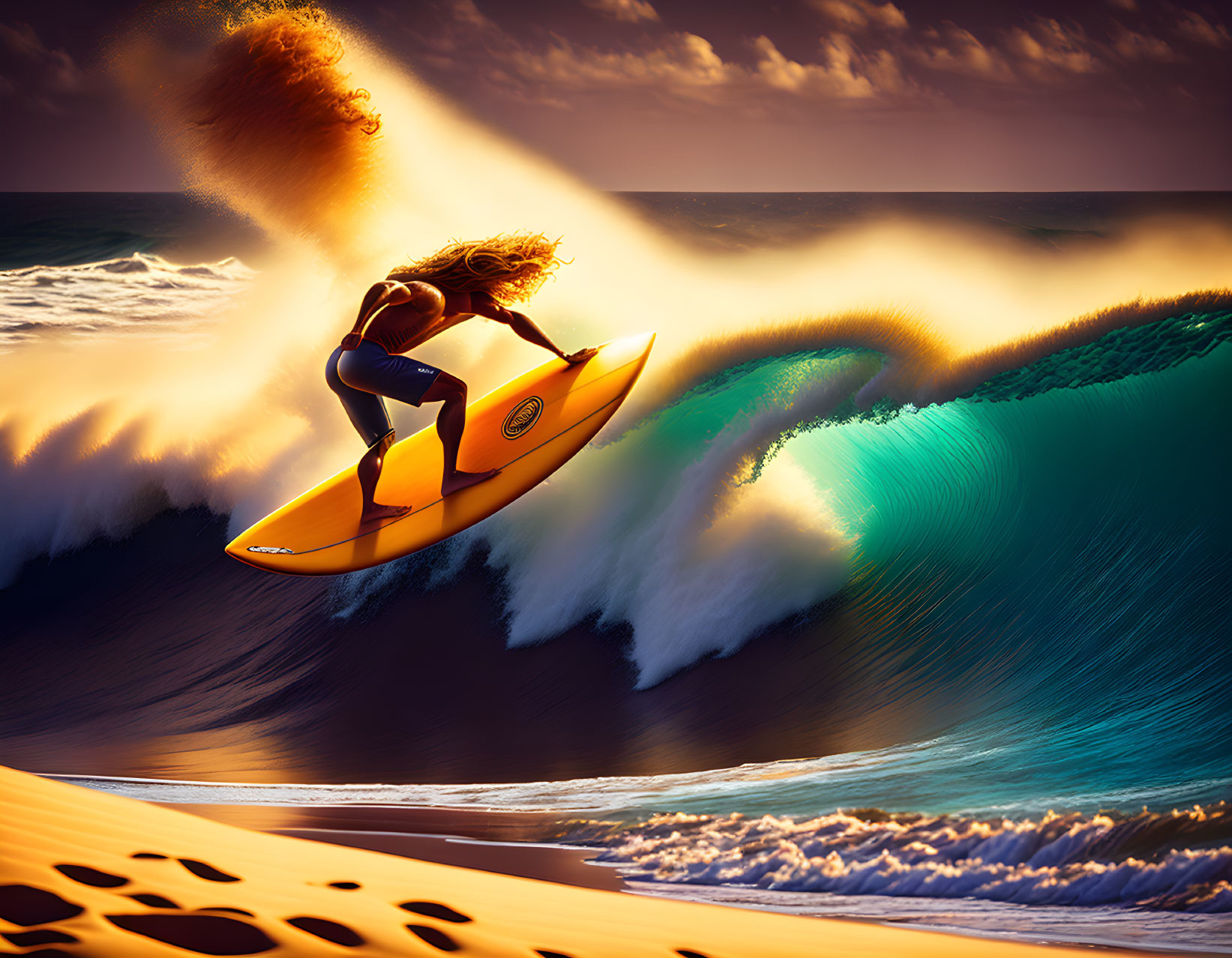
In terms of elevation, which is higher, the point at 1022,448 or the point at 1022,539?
the point at 1022,448

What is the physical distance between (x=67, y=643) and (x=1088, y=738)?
16.9 feet

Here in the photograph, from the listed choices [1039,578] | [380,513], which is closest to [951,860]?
[1039,578]

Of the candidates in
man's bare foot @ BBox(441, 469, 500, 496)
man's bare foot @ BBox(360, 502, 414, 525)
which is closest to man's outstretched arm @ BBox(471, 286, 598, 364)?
man's bare foot @ BBox(441, 469, 500, 496)

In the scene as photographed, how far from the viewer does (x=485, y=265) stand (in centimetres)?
233

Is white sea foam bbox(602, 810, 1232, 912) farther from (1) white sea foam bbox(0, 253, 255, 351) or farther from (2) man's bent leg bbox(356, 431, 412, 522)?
(1) white sea foam bbox(0, 253, 255, 351)

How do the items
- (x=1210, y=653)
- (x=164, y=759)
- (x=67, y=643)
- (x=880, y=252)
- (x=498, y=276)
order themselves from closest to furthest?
(x=498, y=276), (x=1210, y=653), (x=164, y=759), (x=67, y=643), (x=880, y=252)

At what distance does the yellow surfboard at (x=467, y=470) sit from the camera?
2.68 metres

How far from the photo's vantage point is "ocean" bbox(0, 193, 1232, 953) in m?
2.53

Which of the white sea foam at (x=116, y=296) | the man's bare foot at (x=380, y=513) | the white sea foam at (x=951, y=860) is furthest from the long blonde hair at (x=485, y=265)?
the white sea foam at (x=116, y=296)

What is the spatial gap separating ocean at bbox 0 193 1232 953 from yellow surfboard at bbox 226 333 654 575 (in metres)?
1.14

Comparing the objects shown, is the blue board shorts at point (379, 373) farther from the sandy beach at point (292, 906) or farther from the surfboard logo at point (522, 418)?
the sandy beach at point (292, 906)

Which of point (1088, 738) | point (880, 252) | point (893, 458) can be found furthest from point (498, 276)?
point (880, 252)

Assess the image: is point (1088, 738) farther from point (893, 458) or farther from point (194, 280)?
point (194, 280)

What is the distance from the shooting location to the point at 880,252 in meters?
4.66
